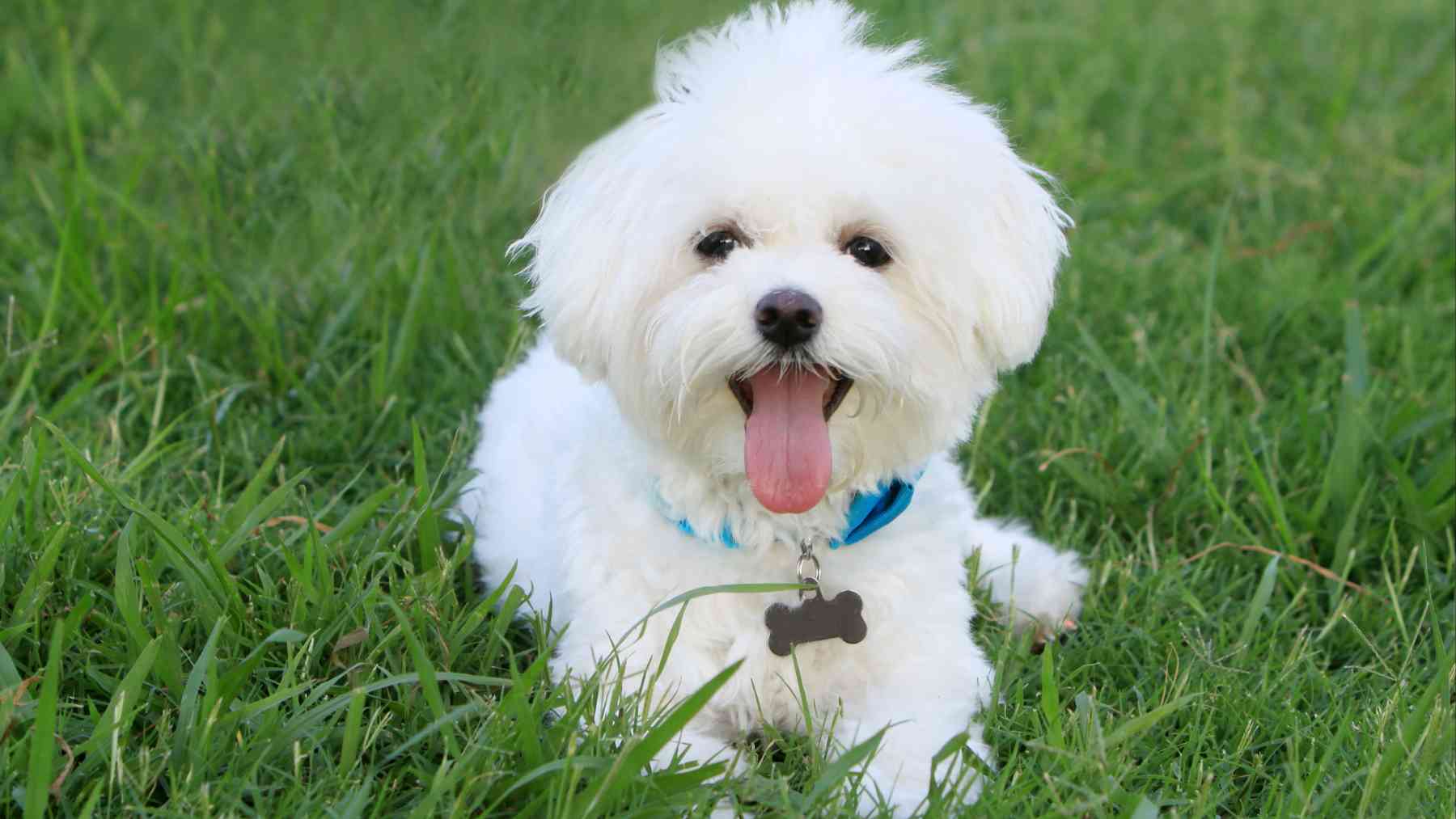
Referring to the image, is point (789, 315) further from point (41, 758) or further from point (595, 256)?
point (41, 758)

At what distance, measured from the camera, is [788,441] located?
7.73 ft

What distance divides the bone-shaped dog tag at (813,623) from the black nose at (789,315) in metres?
0.51

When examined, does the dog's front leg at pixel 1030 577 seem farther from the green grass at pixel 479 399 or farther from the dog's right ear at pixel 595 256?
the dog's right ear at pixel 595 256

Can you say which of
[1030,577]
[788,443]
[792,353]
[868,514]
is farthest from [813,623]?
[1030,577]

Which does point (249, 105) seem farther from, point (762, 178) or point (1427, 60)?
point (1427, 60)

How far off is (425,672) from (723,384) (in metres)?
0.65

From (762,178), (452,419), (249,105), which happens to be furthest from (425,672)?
(249,105)

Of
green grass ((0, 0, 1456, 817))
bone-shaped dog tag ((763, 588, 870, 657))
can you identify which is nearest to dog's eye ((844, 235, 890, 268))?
bone-shaped dog tag ((763, 588, 870, 657))

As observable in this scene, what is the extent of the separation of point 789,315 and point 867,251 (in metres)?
0.25

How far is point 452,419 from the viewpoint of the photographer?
147 inches

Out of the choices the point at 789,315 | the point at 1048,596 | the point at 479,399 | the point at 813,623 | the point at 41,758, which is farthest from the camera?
the point at 479,399

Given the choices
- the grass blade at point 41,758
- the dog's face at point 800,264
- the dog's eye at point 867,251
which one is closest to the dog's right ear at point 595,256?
the dog's face at point 800,264

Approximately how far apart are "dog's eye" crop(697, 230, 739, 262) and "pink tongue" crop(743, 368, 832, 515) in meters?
0.21

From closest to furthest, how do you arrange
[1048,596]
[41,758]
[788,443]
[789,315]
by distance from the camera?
[41,758], [789,315], [788,443], [1048,596]
